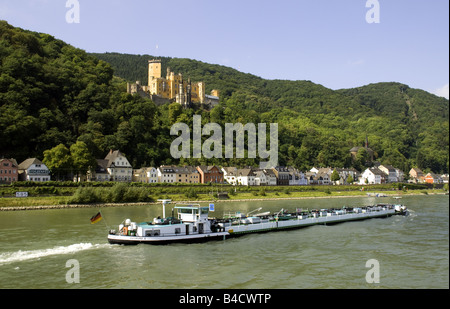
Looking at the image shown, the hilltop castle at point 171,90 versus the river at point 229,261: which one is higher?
the hilltop castle at point 171,90

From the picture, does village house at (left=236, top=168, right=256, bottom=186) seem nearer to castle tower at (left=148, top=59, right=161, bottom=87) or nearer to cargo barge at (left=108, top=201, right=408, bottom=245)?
cargo barge at (left=108, top=201, right=408, bottom=245)

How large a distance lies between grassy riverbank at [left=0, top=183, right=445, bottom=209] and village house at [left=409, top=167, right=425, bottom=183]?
1244 inches

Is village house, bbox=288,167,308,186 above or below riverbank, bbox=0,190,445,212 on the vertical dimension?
above

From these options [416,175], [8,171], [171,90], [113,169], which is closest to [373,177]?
[416,175]

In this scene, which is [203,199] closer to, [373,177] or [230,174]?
[230,174]

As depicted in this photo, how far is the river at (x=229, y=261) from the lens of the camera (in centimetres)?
2075

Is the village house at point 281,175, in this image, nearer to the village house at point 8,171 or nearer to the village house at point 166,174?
the village house at point 166,174

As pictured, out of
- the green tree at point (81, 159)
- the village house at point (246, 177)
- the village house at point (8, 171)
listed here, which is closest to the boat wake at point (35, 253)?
the village house at point (8, 171)

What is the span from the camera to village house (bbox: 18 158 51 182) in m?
73.7

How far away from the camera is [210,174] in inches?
3895

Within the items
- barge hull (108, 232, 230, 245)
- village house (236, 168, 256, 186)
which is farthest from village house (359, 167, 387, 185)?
barge hull (108, 232, 230, 245)

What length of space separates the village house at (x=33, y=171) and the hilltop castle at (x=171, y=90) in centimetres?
6744
